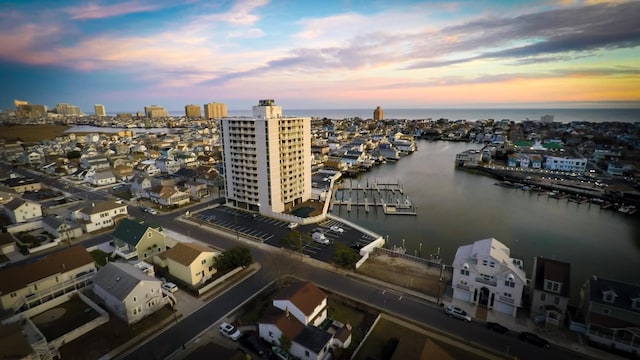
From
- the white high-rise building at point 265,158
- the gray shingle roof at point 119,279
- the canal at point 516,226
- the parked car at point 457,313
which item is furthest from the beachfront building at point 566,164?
the gray shingle roof at point 119,279

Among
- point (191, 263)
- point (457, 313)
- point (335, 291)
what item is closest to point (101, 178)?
point (191, 263)

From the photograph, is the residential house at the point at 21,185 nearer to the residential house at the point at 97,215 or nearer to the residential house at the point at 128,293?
the residential house at the point at 97,215

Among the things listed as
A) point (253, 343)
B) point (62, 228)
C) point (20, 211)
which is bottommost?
point (253, 343)

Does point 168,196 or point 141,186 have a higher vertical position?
point 141,186

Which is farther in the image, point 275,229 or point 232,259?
point 275,229

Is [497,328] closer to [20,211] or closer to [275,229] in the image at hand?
[275,229]

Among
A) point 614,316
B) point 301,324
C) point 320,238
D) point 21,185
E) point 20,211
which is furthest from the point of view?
point 21,185

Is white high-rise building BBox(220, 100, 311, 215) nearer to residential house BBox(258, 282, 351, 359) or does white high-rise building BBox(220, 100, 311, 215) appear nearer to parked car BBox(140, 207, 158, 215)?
parked car BBox(140, 207, 158, 215)
